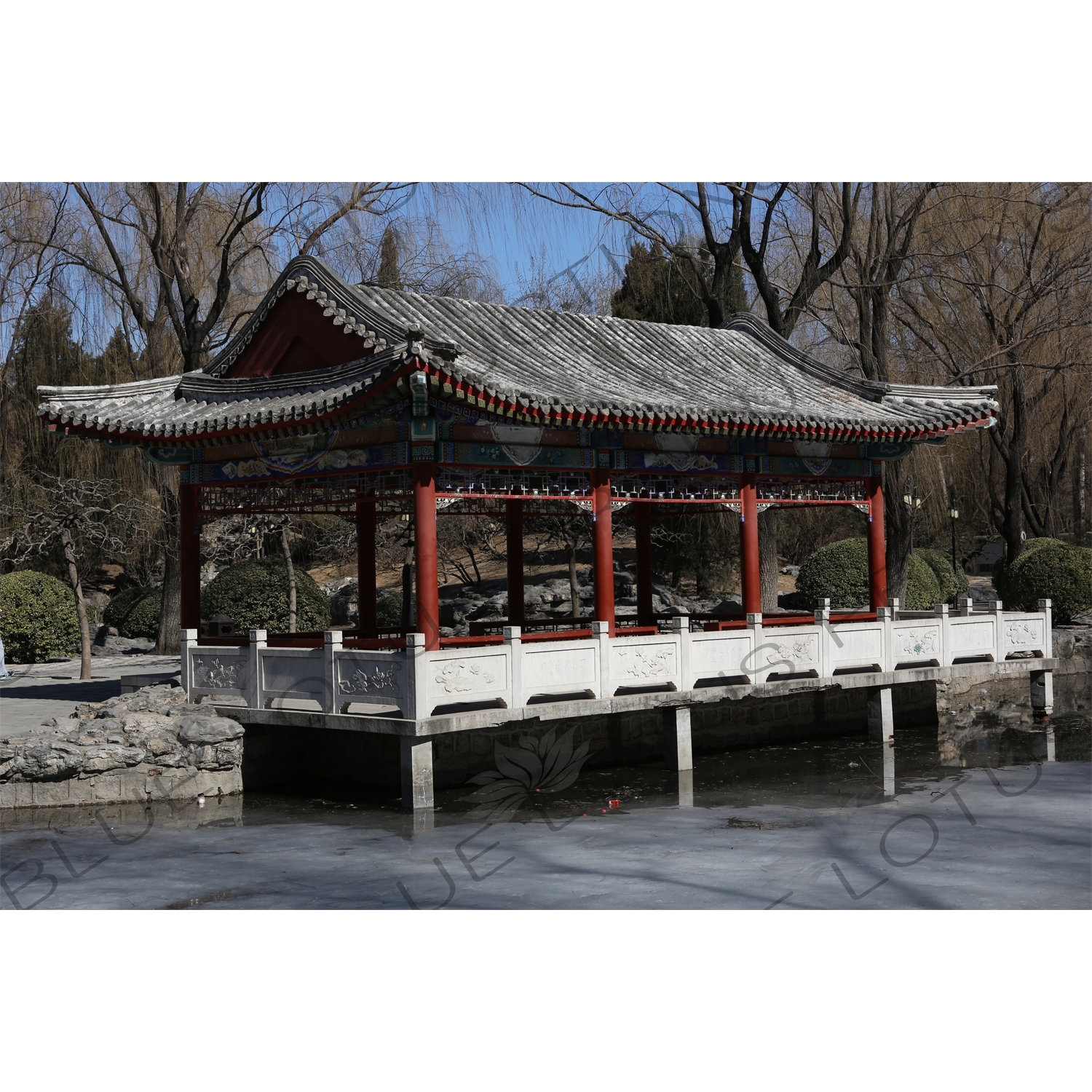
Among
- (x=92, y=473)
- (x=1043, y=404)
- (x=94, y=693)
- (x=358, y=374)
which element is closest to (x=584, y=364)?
(x=358, y=374)

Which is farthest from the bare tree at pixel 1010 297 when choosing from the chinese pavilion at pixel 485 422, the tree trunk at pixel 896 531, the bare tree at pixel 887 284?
the chinese pavilion at pixel 485 422

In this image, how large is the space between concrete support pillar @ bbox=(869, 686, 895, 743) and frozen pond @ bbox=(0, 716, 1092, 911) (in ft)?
3.64

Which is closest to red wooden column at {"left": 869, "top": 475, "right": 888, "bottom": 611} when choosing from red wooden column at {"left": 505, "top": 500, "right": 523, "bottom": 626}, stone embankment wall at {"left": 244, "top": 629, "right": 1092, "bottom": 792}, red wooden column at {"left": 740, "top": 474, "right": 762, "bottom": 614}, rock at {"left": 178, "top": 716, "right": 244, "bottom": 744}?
stone embankment wall at {"left": 244, "top": 629, "right": 1092, "bottom": 792}

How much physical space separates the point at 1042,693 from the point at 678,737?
5.70 metres

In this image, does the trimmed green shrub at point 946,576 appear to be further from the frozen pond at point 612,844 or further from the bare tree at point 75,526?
the bare tree at point 75,526

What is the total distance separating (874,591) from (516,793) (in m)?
5.64

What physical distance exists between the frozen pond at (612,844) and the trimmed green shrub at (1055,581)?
393 inches

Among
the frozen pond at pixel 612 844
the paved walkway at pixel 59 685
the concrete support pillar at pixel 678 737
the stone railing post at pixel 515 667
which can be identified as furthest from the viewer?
the paved walkway at pixel 59 685

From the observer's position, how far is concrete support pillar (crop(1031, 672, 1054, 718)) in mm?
15789

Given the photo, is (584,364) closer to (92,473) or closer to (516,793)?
(516,793)

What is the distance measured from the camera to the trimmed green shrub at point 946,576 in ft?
82.8

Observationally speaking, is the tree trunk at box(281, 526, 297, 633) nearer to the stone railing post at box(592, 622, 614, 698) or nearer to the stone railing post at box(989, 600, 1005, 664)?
the stone railing post at box(592, 622, 614, 698)

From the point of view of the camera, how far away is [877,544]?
15195mm

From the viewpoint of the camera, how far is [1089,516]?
3525 cm
